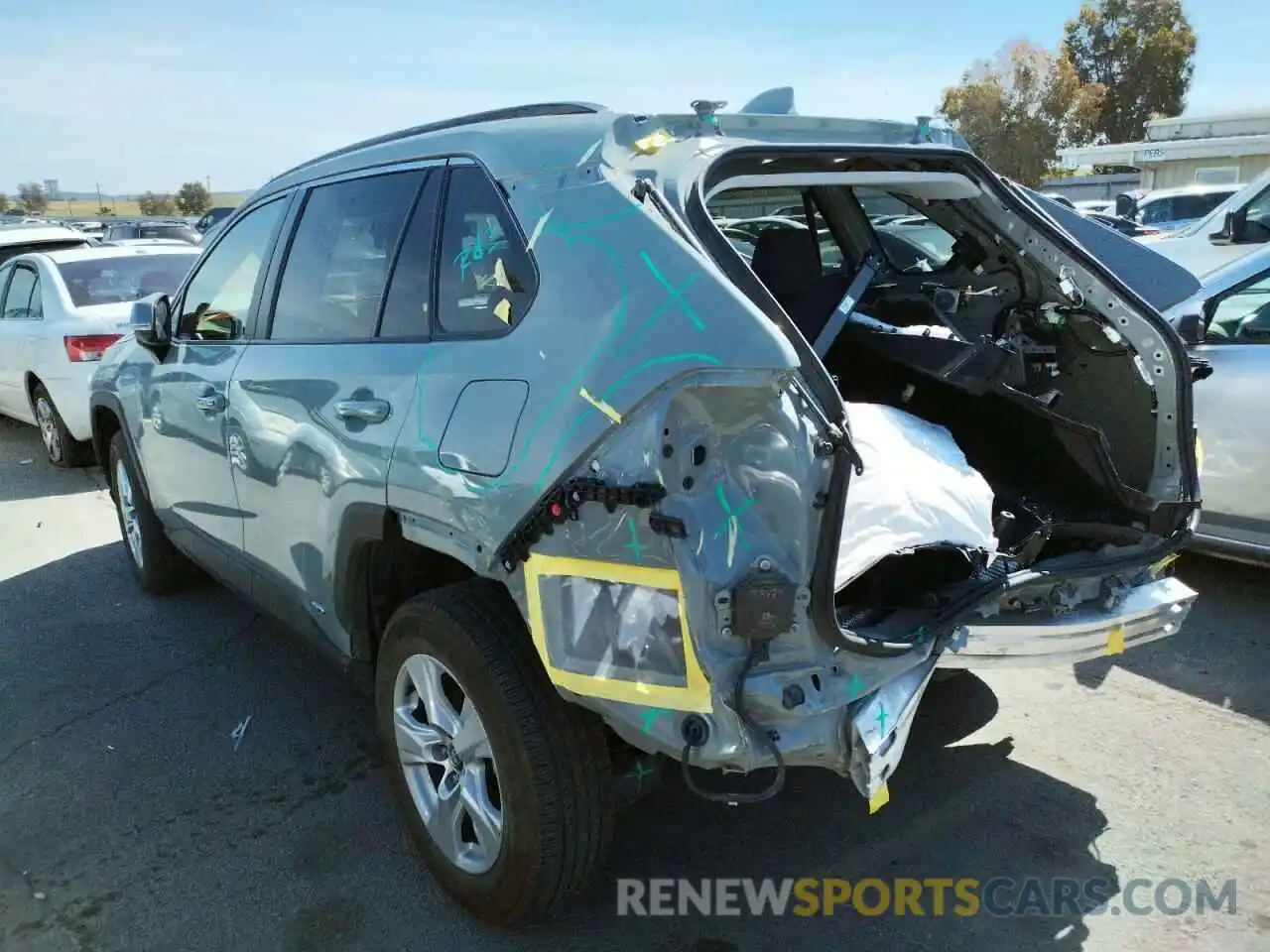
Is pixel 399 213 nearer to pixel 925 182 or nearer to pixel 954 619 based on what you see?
pixel 925 182

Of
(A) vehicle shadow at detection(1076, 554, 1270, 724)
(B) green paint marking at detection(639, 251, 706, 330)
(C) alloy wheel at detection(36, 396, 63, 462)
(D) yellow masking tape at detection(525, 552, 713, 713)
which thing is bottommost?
(A) vehicle shadow at detection(1076, 554, 1270, 724)

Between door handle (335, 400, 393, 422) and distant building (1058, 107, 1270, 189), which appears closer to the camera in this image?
door handle (335, 400, 393, 422)

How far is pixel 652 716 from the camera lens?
2266mm

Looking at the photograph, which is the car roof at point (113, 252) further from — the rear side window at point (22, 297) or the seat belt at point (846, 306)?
the seat belt at point (846, 306)

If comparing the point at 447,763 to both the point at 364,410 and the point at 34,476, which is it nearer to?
the point at 364,410

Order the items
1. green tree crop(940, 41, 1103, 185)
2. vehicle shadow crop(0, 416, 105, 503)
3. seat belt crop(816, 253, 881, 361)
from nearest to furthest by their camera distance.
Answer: seat belt crop(816, 253, 881, 361) < vehicle shadow crop(0, 416, 105, 503) < green tree crop(940, 41, 1103, 185)

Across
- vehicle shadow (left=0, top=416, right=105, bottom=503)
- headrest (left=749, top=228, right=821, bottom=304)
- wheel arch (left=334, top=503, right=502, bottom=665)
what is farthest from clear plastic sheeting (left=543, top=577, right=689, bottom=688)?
vehicle shadow (left=0, top=416, right=105, bottom=503)

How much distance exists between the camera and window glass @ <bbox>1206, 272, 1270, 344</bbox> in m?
4.62

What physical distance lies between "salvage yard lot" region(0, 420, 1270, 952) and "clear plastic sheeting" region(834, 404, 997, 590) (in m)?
0.88

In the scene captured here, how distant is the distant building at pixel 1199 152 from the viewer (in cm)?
3002

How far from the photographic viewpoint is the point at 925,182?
3.22 m

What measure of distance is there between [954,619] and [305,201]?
2.62m

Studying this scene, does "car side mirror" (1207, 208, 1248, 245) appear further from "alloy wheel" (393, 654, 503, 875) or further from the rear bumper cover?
"alloy wheel" (393, 654, 503, 875)

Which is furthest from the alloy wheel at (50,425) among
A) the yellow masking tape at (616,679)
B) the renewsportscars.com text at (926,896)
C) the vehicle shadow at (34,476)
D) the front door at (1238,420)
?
the front door at (1238,420)
